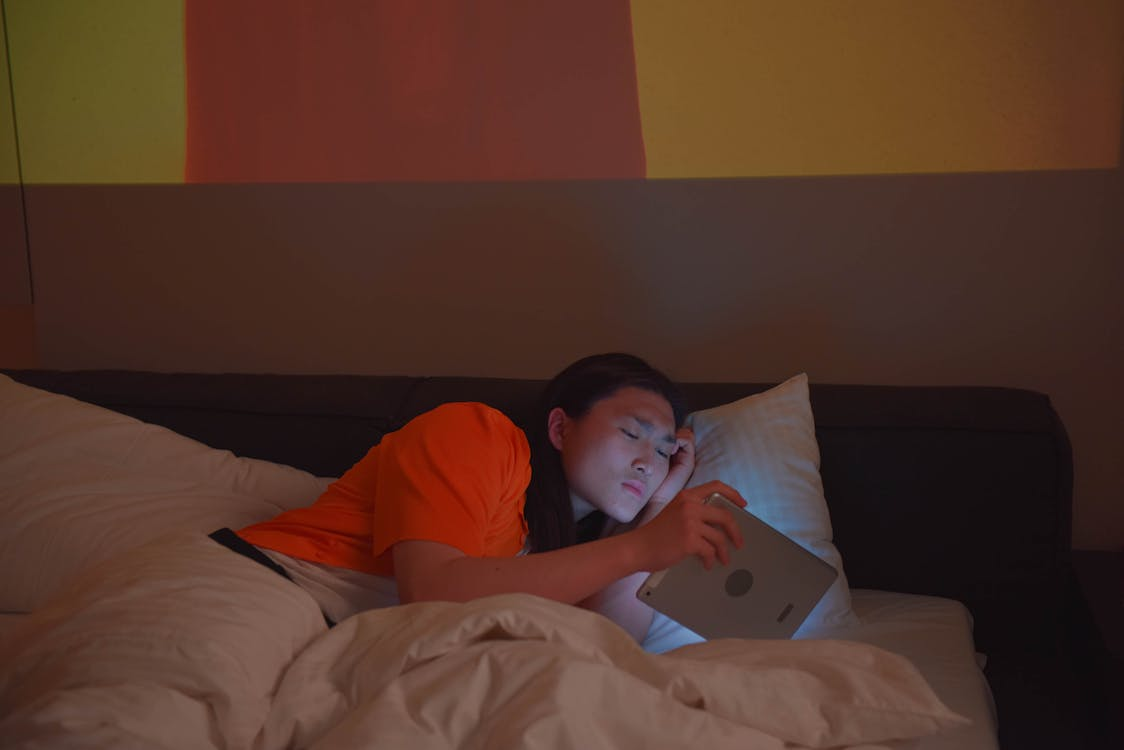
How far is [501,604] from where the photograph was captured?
1.28 meters

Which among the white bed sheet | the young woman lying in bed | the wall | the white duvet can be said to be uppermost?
the wall

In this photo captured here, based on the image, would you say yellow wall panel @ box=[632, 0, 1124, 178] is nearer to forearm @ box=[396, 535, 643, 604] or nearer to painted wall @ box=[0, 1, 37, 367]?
forearm @ box=[396, 535, 643, 604]

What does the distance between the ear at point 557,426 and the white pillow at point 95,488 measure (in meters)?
0.50

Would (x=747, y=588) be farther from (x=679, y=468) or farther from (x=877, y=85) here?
(x=877, y=85)

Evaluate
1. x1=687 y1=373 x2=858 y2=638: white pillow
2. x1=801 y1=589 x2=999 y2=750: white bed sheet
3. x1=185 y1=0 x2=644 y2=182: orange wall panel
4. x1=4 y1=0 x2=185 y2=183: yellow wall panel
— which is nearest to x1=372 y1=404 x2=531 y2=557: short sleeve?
x1=687 y1=373 x2=858 y2=638: white pillow

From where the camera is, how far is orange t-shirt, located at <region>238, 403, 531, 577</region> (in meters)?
1.50

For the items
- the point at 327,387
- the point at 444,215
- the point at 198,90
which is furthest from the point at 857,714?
the point at 198,90

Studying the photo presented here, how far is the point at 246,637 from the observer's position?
4.25ft

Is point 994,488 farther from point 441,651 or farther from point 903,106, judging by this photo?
point 441,651

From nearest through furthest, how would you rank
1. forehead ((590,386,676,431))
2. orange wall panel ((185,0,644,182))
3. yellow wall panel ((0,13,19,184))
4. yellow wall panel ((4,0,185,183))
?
forehead ((590,386,676,431)), orange wall panel ((185,0,644,182)), yellow wall panel ((4,0,185,183)), yellow wall panel ((0,13,19,184))

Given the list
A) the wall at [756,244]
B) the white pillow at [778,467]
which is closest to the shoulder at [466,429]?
the white pillow at [778,467]

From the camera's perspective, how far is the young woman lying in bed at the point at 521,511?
1477 millimetres

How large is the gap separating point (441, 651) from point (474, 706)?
93 millimetres

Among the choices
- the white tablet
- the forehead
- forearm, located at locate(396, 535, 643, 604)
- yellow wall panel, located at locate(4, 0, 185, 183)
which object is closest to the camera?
forearm, located at locate(396, 535, 643, 604)
